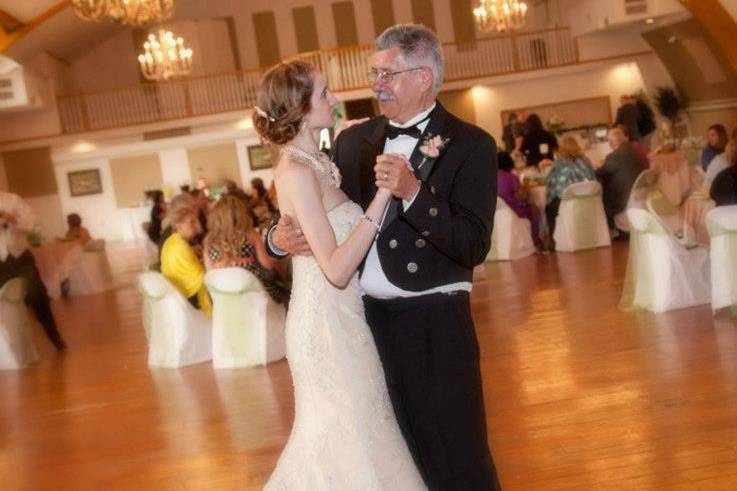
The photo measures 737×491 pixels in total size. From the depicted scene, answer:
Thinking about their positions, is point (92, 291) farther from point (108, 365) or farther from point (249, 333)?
point (249, 333)

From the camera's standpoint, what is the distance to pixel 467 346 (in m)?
2.78

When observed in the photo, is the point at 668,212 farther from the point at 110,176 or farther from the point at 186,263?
the point at 110,176

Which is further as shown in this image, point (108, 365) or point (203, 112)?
point (203, 112)

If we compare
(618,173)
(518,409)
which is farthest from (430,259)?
(618,173)

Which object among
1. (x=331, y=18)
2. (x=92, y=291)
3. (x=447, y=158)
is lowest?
(x=92, y=291)

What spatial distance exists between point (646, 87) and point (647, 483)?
20.3 metres

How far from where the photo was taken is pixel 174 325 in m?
7.87

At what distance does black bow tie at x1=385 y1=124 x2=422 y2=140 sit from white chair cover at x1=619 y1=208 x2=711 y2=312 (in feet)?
15.1

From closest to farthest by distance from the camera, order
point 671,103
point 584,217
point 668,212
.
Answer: point 668,212 < point 584,217 < point 671,103

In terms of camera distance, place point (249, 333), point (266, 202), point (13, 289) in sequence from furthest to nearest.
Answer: point (266, 202) < point (13, 289) < point (249, 333)

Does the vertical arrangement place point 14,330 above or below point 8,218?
below

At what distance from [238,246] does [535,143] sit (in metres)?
8.14

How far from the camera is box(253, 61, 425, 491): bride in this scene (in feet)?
9.02

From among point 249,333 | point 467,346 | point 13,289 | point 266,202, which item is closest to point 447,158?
point 467,346
